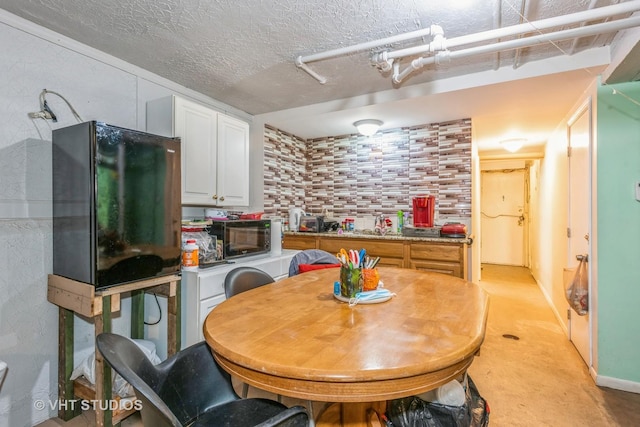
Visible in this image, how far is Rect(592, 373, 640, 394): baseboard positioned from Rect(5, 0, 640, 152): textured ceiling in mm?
2172

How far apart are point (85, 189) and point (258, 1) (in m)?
1.38

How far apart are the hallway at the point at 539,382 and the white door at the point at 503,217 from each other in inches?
128

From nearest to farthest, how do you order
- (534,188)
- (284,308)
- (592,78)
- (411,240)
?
(284,308)
(592,78)
(411,240)
(534,188)

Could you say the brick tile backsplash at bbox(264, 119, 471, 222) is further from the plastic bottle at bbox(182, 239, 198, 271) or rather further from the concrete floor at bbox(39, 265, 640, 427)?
the plastic bottle at bbox(182, 239, 198, 271)

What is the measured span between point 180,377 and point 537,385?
2.31 m

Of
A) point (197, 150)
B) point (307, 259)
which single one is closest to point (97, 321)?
point (307, 259)

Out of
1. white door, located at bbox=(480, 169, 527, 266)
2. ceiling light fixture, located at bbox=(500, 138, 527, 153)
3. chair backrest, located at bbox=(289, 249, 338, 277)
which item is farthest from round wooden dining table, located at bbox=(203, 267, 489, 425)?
white door, located at bbox=(480, 169, 527, 266)

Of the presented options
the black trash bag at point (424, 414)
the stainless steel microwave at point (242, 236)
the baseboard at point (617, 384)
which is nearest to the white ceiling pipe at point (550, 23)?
the stainless steel microwave at point (242, 236)

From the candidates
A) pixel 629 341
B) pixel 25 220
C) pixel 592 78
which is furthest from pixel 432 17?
pixel 25 220

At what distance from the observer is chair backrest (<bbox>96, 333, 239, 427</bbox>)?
919mm

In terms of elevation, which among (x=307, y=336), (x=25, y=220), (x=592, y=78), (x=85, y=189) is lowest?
(x=307, y=336)

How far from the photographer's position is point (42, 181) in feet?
6.33

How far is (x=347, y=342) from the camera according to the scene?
3.18 ft

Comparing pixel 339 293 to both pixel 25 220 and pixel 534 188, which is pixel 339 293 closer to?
pixel 25 220
